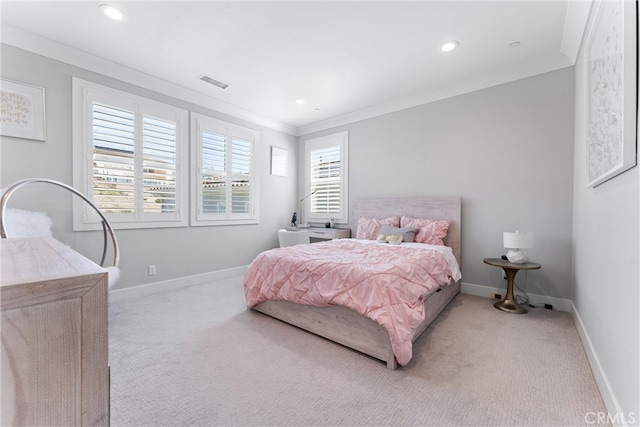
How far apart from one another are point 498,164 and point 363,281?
255 cm

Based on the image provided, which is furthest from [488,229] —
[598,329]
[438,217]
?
[598,329]

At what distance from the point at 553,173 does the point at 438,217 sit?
129 centimetres

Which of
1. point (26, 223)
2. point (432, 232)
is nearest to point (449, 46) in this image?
point (432, 232)

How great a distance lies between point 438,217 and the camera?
12.2 ft

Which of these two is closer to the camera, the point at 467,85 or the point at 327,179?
the point at 467,85

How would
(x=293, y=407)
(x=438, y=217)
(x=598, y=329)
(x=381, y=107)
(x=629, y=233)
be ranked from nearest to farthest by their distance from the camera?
(x=629, y=233)
(x=293, y=407)
(x=598, y=329)
(x=438, y=217)
(x=381, y=107)

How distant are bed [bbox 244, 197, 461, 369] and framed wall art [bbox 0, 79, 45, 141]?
2.54m

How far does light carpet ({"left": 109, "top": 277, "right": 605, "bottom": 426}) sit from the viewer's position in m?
1.47

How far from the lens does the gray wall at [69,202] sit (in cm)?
263

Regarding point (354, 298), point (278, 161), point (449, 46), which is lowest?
point (354, 298)

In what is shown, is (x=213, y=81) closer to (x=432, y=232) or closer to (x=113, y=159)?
(x=113, y=159)

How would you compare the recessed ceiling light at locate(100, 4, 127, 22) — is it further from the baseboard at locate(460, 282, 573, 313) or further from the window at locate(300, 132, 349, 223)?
the baseboard at locate(460, 282, 573, 313)

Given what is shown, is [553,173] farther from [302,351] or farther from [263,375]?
[263,375]

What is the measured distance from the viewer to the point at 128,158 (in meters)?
3.29
